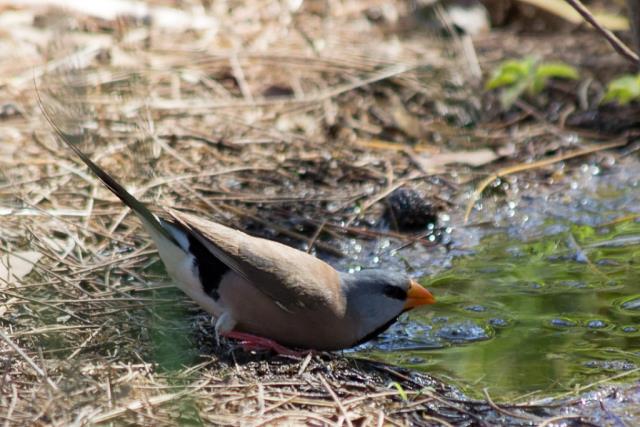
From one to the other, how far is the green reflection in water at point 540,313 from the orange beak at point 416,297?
0.72ft

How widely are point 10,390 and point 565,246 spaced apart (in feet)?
10.7

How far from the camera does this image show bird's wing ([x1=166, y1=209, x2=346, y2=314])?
445cm

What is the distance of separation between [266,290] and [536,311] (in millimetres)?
1413

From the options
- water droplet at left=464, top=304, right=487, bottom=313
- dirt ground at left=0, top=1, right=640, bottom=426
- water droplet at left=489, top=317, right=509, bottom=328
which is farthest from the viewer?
water droplet at left=464, top=304, right=487, bottom=313

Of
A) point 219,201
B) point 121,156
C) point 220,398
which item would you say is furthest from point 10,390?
point 121,156

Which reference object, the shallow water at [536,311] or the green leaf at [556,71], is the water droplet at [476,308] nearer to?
the shallow water at [536,311]

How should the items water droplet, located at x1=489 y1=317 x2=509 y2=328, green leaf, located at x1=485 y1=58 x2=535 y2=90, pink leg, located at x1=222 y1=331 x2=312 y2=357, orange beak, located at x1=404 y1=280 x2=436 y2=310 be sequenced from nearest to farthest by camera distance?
pink leg, located at x1=222 y1=331 x2=312 y2=357
orange beak, located at x1=404 y1=280 x2=436 y2=310
water droplet, located at x1=489 y1=317 x2=509 y2=328
green leaf, located at x1=485 y1=58 x2=535 y2=90

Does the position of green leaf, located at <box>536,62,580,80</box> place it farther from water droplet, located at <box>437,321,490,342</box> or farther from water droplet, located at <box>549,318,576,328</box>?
water droplet, located at <box>437,321,490,342</box>

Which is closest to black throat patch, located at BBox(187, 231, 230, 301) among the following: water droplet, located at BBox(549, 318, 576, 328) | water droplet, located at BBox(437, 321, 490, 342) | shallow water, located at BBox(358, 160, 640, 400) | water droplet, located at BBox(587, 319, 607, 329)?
shallow water, located at BBox(358, 160, 640, 400)

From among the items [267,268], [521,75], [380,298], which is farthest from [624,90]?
[267,268]

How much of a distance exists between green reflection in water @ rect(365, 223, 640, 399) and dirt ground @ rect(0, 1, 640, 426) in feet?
0.90

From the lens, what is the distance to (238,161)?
6.71 meters

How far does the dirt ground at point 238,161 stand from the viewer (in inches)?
154

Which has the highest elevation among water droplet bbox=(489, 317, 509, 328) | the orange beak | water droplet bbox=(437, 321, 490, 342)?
the orange beak
